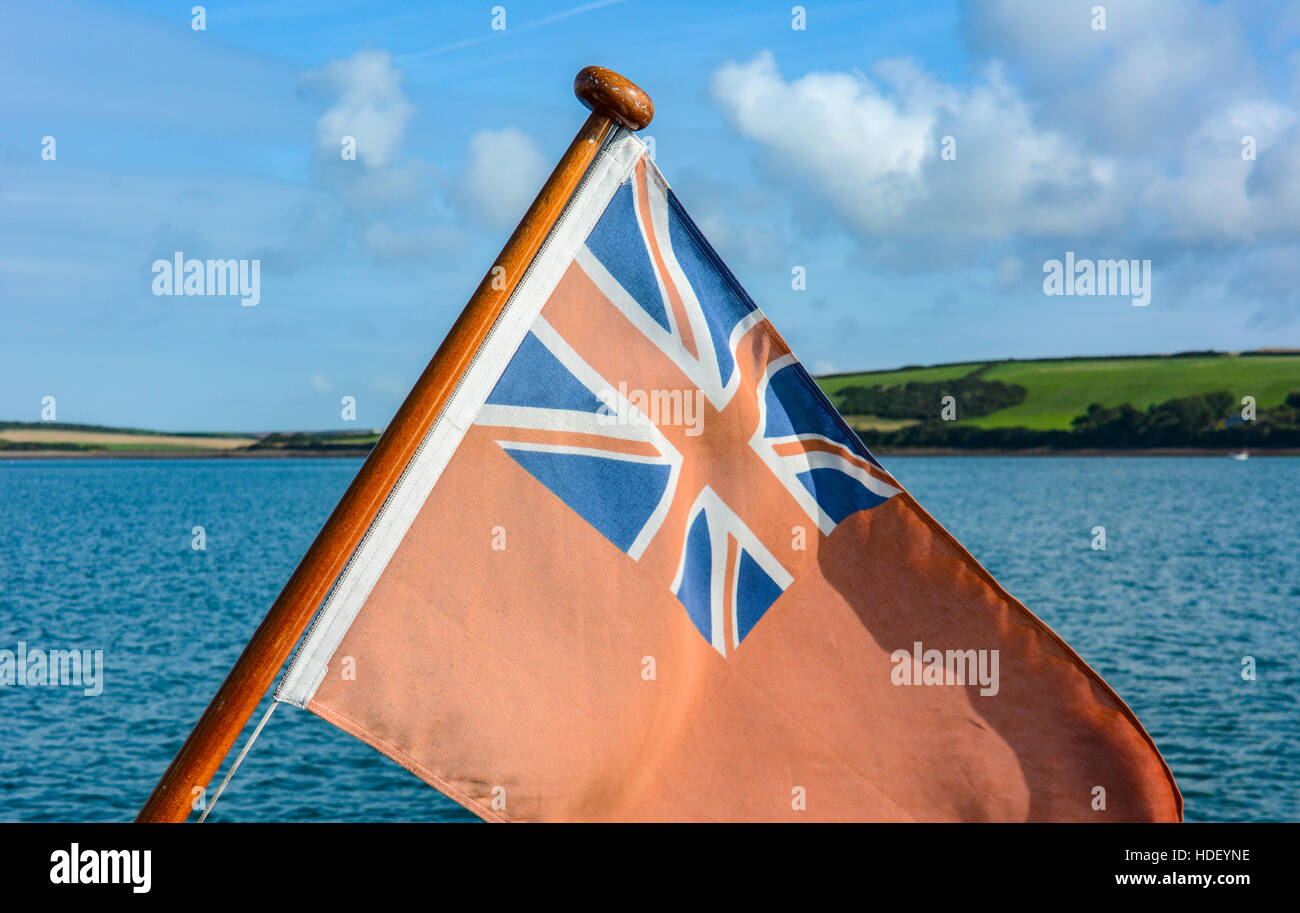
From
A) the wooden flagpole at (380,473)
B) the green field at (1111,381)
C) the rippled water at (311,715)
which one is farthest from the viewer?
the green field at (1111,381)

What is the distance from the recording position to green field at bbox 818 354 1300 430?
173625 mm

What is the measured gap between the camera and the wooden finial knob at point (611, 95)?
3.25 meters

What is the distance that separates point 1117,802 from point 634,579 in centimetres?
185

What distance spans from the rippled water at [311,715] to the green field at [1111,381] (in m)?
91.1

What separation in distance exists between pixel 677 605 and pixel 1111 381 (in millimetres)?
195321

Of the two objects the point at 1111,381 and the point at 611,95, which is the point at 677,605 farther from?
the point at 1111,381

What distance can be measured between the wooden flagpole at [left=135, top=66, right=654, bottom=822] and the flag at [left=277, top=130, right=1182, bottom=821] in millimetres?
132

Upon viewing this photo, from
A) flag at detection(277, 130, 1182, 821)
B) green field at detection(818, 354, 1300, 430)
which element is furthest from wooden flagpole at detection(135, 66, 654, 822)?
green field at detection(818, 354, 1300, 430)

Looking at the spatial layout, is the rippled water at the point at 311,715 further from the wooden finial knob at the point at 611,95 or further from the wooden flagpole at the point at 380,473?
the wooden finial knob at the point at 611,95

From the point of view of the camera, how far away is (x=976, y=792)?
3.60 m

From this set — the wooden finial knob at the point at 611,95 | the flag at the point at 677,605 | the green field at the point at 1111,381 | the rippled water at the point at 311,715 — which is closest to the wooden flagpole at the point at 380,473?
the wooden finial knob at the point at 611,95

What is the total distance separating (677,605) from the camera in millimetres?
3799

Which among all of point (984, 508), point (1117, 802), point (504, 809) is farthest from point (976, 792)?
point (984, 508)

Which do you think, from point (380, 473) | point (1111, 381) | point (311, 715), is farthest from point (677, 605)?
point (1111, 381)
